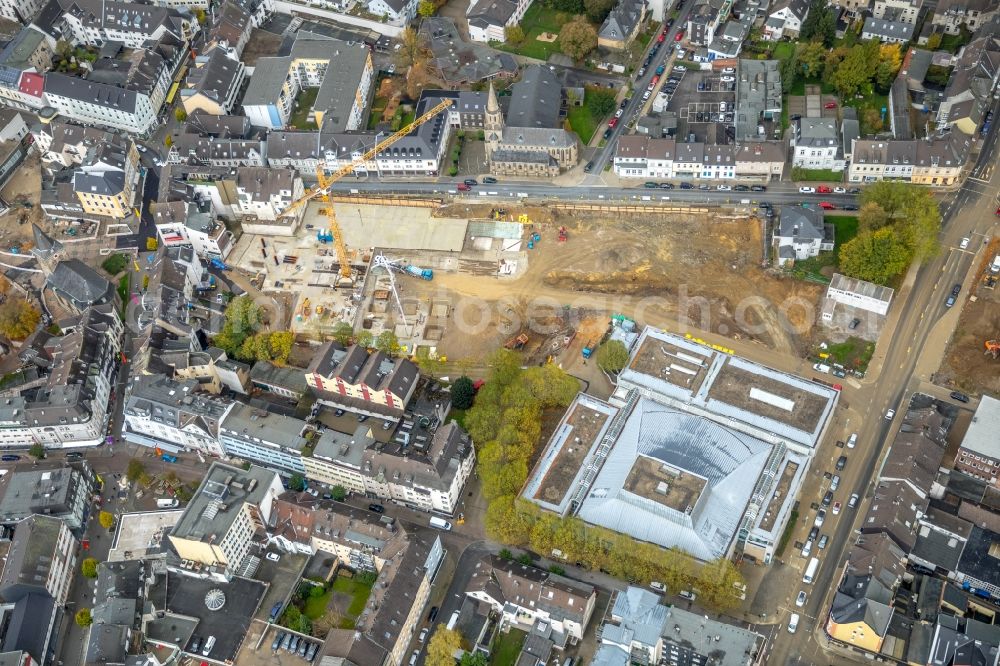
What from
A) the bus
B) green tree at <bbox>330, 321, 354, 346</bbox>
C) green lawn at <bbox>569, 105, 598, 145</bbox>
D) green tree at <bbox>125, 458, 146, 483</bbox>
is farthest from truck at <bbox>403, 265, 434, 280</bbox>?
the bus

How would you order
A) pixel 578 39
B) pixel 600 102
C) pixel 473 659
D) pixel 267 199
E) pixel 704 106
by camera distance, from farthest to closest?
pixel 578 39
pixel 600 102
pixel 704 106
pixel 267 199
pixel 473 659

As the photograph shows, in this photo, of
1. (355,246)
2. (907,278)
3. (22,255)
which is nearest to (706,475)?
(907,278)

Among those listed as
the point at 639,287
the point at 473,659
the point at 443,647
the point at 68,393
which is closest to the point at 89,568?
the point at 68,393

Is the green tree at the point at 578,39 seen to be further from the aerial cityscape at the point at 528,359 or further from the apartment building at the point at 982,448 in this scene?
the apartment building at the point at 982,448

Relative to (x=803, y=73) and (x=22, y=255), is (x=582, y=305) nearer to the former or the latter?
(x=803, y=73)

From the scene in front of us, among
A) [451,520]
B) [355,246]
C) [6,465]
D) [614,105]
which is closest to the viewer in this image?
[451,520]

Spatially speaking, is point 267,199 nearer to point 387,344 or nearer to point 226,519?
point 387,344
